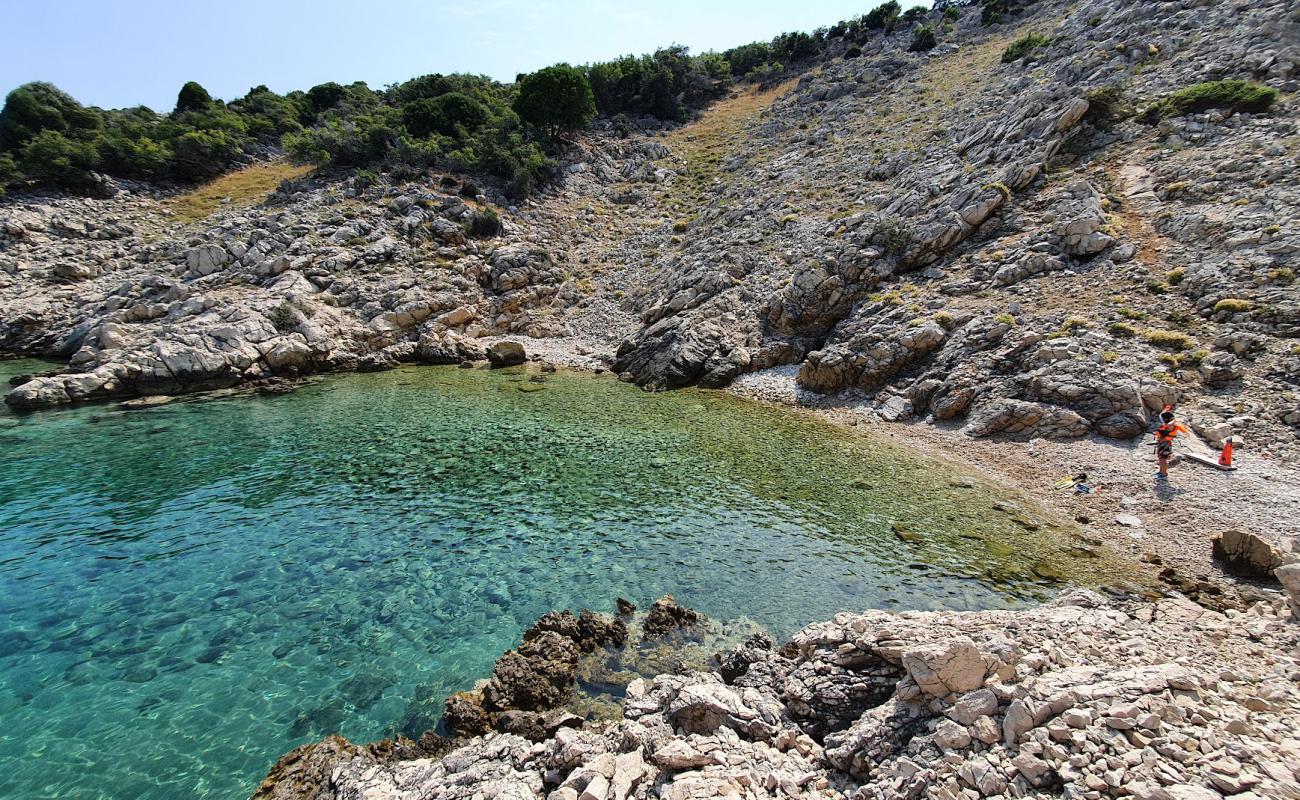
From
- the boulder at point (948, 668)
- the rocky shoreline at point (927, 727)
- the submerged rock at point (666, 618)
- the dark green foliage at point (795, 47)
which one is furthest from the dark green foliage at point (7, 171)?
the dark green foliage at point (795, 47)

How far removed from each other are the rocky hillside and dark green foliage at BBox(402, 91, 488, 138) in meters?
11.3

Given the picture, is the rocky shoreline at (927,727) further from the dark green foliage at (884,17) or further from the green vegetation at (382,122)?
the dark green foliage at (884,17)

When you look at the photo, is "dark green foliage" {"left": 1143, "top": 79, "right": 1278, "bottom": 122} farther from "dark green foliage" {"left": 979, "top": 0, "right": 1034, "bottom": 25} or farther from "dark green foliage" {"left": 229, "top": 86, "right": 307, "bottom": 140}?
"dark green foliage" {"left": 229, "top": 86, "right": 307, "bottom": 140}

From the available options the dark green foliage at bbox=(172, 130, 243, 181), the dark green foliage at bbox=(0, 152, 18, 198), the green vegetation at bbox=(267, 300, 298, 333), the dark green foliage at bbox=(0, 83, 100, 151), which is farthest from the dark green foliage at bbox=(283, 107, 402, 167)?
the green vegetation at bbox=(267, 300, 298, 333)

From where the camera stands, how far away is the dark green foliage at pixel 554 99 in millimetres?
64250

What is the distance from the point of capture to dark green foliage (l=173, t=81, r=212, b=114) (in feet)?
225

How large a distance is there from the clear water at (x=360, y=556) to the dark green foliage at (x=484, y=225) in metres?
30.7

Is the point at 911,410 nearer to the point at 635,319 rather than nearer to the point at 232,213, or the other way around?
the point at 635,319

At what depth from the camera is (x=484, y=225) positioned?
52.8m

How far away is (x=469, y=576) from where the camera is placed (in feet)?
47.4

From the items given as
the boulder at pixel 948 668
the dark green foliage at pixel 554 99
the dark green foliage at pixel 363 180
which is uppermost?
the dark green foliage at pixel 554 99

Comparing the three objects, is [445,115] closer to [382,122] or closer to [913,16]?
[382,122]

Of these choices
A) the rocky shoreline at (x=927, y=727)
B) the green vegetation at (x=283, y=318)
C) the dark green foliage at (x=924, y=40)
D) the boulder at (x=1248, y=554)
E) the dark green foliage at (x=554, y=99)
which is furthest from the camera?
the dark green foliage at (x=924, y=40)

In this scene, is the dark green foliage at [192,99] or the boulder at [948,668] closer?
the boulder at [948,668]
